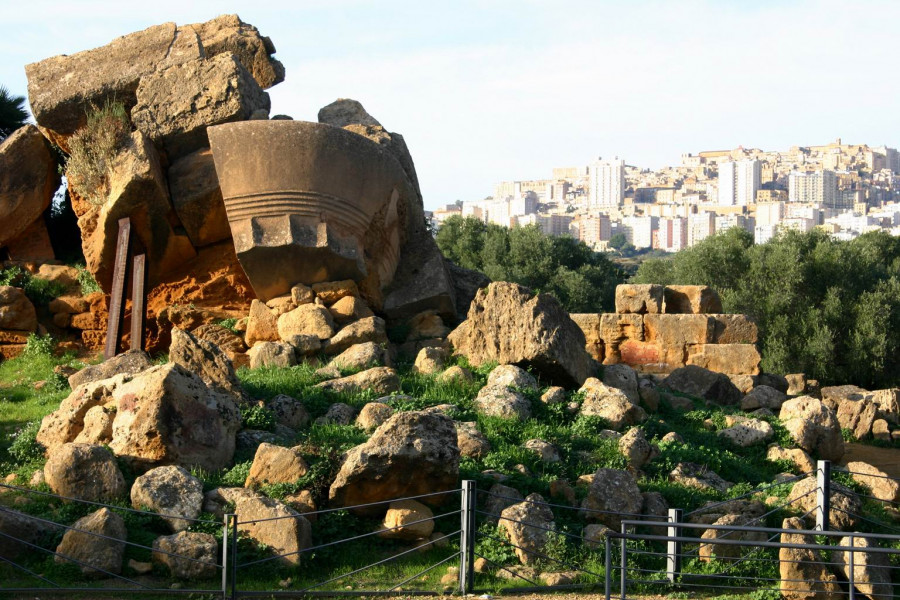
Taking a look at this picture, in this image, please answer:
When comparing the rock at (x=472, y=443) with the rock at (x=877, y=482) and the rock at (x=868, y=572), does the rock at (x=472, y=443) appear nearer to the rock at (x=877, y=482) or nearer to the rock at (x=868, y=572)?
the rock at (x=868, y=572)

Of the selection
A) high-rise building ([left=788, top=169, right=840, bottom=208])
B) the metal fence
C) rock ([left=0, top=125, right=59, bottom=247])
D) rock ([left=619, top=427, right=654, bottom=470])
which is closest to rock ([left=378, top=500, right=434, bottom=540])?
the metal fence

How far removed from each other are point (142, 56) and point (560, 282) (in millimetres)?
16555

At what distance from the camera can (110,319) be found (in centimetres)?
1289

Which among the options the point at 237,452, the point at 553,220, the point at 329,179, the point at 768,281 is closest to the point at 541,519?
the point at 237,452

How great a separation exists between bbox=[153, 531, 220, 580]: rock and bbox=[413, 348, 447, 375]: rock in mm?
4338

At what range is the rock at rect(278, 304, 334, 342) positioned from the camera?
1207 cm

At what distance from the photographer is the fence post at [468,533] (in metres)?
7.57

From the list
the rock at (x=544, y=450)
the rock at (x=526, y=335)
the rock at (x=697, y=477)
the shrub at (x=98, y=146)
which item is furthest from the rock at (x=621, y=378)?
the shrub at (x=98, y=146)

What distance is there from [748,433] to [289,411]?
15.0 ft

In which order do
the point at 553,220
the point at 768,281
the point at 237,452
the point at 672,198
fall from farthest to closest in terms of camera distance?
the point at 672,198 < the point at 553,220 < the point at 768,281 < the point at 237,452

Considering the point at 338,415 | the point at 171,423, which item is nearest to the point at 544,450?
the point at 338,415

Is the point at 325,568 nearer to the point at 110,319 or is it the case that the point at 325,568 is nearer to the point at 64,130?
the point at 110,319

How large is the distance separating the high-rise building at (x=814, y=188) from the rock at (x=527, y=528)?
165 meters

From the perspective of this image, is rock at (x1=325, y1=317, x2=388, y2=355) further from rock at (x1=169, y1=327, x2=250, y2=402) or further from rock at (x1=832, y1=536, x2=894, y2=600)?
rock at (x1=832, y1=536, x2=894, y2=600)
